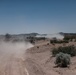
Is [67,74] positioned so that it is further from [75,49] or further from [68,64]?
[75,49]

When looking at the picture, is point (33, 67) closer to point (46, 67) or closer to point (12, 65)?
point (46, 67)

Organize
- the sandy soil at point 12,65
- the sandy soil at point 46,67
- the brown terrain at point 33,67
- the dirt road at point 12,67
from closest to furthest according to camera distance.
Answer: the sandy soil at point 46,67 → the brown terrain at point 33,67 → the dirt road at point 12,67 → the sandy soil at point 12,65

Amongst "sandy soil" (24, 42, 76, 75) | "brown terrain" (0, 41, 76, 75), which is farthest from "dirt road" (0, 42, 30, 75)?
"sandy soil" (24, 42, 76, 75)

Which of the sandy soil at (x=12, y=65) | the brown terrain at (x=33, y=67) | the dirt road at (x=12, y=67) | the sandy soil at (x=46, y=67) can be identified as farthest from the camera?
the sandy soil at (x=12, y=65)

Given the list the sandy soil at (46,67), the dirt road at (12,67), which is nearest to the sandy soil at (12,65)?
the dirt road at (12,67)

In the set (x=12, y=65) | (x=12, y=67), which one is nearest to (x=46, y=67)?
(x=12, y=67)

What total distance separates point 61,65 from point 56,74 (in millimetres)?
5422

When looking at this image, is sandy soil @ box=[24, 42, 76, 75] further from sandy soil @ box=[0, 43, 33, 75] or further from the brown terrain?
sandy soil @ box=[0, 43, 33, 75]

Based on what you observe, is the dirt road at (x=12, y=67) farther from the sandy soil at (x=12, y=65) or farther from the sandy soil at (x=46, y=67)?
the sandy soil at (x=46, y=67)

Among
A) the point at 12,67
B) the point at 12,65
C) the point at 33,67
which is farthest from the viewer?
the point at 12,65

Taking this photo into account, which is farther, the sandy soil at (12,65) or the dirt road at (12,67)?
the sandy soil at (12,65)

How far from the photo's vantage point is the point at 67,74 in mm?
24297

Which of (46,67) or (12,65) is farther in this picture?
(12,65)

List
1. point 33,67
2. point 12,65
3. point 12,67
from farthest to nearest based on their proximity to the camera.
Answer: point 12,65 < point 12,67 < point 33,67
